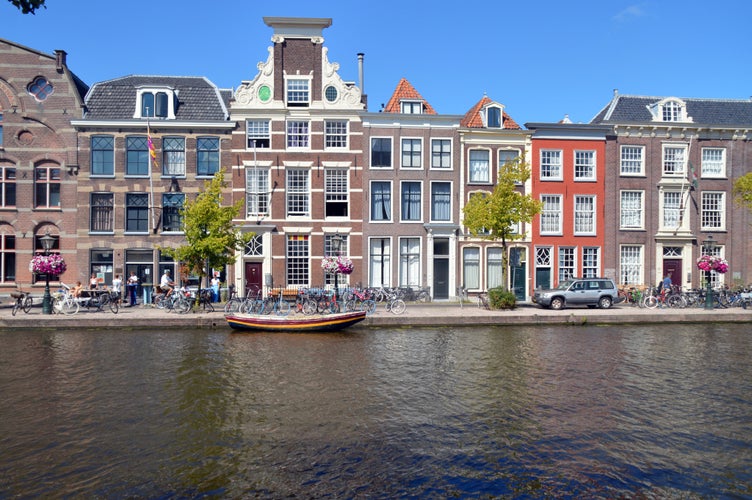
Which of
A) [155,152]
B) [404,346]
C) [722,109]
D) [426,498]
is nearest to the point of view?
[426,498]

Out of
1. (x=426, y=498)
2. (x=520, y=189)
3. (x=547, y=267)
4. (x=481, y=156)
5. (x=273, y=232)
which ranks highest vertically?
(x=481, y=156)

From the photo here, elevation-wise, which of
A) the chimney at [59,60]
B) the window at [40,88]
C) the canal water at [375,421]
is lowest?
the canal water at [375,421]

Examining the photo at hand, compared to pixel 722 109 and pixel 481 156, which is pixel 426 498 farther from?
pixel 722 109

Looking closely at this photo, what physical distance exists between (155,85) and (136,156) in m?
4.40

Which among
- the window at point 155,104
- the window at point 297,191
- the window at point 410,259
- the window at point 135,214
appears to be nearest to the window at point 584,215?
the window at point 410,259

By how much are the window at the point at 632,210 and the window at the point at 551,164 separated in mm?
4450

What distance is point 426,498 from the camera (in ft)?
22.3

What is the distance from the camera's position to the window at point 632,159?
3212 cm

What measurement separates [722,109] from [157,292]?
123 ft

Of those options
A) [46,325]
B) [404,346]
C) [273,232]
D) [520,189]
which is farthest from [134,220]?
[520,189]

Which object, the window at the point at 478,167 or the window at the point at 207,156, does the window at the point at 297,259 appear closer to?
the window at the point at 207,156

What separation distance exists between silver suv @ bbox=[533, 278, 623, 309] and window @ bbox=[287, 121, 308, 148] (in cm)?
1618

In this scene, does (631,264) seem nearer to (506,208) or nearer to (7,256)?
(506,208)

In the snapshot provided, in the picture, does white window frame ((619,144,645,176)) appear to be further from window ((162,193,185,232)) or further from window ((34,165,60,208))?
Result: window ((34,165,60,208))
